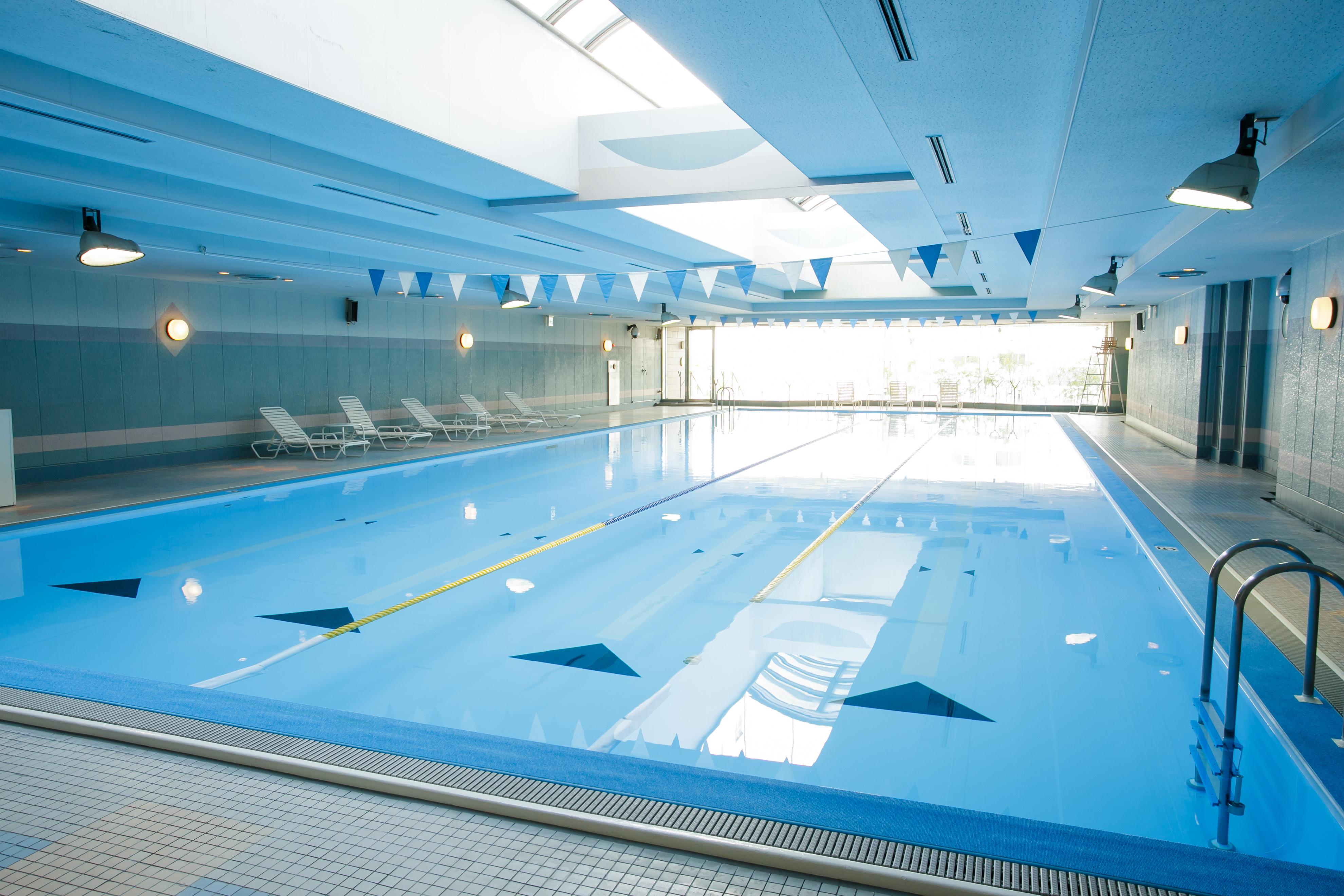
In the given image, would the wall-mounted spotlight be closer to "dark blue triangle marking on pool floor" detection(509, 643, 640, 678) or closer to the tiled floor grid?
→ "dark blue triangle marking on pool floor" detection(509, 643, 640, 678)

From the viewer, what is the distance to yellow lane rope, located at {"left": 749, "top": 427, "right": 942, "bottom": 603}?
536 cm

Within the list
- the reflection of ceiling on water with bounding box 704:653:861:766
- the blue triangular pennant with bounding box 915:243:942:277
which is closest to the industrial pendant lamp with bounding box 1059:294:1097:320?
the blue triangular pennant with bounding box 915:243:942:277

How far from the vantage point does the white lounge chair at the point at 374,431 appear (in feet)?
42.0

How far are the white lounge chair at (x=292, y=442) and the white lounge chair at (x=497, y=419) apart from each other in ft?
10.3

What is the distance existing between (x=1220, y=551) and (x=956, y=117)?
11.9 feet

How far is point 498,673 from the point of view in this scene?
3971 mm

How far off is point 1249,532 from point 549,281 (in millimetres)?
8849

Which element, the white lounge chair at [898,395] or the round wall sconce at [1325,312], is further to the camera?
the white lounge chair at [898,395]

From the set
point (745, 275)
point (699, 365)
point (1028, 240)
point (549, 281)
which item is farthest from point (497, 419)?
point (699, 365)

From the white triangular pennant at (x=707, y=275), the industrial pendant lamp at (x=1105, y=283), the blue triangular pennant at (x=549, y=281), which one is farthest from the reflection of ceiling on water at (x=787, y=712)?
the blue triangular pennant at (x=549, y=281)

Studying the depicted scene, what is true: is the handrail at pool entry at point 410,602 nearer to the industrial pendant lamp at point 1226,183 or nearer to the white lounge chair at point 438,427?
the industrial pendant lamp at point 1226,183

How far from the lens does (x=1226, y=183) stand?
12.0 ft

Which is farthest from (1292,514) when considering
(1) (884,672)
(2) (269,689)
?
(2) (269,689)

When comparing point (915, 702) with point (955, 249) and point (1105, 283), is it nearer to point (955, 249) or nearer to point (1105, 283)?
point (955, 249)
